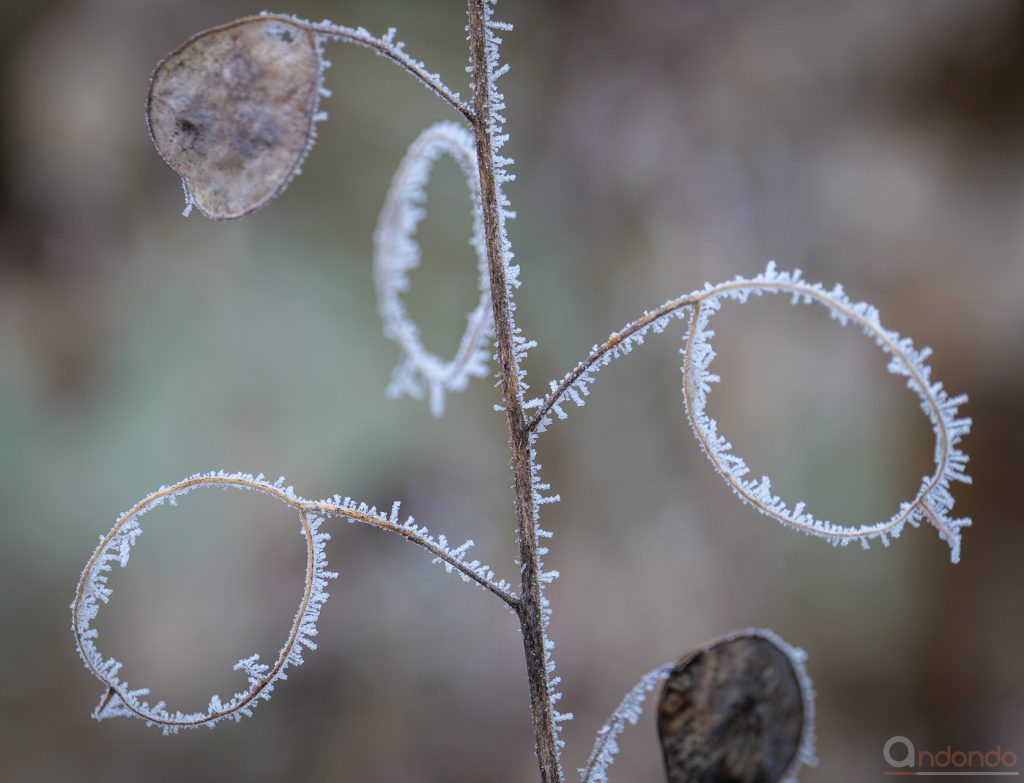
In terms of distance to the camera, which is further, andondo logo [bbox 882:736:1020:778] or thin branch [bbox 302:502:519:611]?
andondo logo [bbox 882:736:1020:778]

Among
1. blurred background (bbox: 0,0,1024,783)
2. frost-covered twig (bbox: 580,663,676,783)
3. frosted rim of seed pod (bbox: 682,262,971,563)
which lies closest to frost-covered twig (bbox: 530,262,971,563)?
frosted rim of seed pod (bbox: 682,262,971,563)

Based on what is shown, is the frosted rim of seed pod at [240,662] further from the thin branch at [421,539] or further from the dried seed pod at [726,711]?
the dried seed pod at [726,711]

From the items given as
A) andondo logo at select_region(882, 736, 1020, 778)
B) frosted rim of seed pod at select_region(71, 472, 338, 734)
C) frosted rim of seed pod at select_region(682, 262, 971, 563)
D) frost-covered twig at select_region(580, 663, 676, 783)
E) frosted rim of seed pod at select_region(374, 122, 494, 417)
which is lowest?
andondo logo at select_region(882, 736, 1020, 778)

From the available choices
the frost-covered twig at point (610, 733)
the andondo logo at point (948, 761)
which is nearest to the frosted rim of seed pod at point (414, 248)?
the frost-covered twig at point (610, 733)

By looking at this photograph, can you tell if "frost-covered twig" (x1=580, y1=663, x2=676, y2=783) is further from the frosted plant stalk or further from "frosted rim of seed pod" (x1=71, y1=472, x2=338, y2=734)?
"frosted rim of seed pod" (x1=71, y1=472, x2=338, y2=734)

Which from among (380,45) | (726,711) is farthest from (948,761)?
(380,45)

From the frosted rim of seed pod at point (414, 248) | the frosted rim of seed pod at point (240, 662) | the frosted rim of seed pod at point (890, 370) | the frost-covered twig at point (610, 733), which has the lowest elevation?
the frost-covered twig at point (610, 733)

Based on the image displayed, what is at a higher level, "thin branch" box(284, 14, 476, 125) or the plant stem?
"thin branch" box(284, 14, 476, 125)
